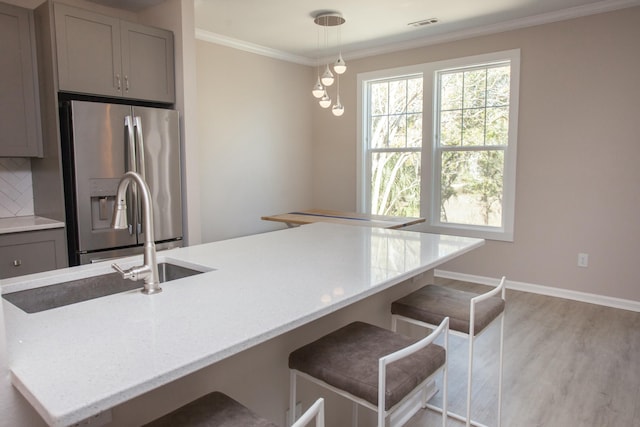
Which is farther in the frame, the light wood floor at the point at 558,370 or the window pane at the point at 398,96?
the window pane at the point at 398,96

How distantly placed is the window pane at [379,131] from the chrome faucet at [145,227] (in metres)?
4.15

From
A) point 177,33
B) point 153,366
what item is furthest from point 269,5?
point 153,366

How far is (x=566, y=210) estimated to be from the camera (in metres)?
4.01

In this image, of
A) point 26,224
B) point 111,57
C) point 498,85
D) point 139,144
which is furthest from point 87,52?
point 498,85

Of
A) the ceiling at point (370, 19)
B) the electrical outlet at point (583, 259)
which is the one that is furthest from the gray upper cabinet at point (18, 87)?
the electrical outlet at point (583, 259)

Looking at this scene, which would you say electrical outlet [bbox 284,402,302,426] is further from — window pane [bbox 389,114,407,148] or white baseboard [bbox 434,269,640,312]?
window pane [bbox 389,114,407,148]

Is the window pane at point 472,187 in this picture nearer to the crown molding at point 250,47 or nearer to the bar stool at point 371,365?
the crown molding at point 250,47

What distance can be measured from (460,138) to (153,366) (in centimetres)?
431

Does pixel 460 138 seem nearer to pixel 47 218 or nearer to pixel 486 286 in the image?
pixel 486 286

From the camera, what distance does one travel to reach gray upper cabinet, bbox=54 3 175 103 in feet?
9.53

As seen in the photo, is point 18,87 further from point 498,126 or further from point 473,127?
point 498,126

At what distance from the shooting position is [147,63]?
3346 millimetres

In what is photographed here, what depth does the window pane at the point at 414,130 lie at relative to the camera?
4.91 m

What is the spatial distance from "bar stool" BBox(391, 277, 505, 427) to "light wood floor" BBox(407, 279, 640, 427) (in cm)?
37
